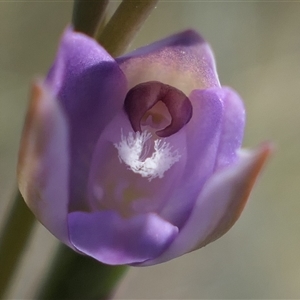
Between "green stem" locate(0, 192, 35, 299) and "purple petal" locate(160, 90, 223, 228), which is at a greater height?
"purple petal" locate(160, 90, 223, 228)

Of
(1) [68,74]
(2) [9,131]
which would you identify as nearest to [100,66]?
(1) [68,74]

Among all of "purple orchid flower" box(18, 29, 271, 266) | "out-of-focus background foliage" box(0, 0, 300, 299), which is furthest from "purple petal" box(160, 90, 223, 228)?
"out-of-focus background foliage" box(0, 0, 300, 299)

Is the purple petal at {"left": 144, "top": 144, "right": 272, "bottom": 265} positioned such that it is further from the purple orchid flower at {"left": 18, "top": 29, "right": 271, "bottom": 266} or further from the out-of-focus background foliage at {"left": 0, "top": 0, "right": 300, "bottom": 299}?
the out-of-focus background foliage at {"left": 0, "top": 0, "right": 300, "bottom": 299}

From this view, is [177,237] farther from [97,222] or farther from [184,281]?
[184,281]

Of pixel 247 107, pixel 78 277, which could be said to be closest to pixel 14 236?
pixel 78 277

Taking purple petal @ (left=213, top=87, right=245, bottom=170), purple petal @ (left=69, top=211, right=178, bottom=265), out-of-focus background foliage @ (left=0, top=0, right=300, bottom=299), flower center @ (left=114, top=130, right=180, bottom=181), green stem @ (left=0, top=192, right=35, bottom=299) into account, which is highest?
purple petal @ (left=213, top=87, right=245, bottom=170)

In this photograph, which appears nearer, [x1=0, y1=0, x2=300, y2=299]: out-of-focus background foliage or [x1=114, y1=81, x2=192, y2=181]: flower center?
[x1=114, y1=81, x2=192, y2=181]: flower center

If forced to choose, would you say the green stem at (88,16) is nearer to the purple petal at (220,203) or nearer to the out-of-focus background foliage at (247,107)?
the purple petal at (220,203)

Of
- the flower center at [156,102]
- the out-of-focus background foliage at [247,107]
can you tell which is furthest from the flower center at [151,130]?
the out-of-focus background foliage at [247,107]
